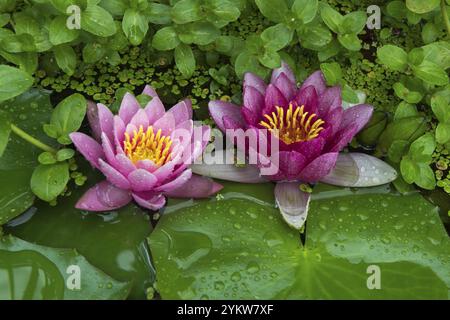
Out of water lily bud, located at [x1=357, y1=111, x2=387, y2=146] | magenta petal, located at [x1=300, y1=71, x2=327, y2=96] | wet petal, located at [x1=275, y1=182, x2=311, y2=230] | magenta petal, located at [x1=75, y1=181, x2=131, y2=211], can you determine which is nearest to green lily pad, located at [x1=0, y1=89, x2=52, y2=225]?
magenta petal, located at [x1=75, y1=181, x2=131, y2=211]

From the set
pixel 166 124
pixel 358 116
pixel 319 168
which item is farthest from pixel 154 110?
pixel 358 116

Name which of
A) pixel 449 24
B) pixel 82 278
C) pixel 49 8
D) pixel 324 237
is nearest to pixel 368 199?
pixel 324 237

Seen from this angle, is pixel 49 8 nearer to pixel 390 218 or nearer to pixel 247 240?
pixel 247 240

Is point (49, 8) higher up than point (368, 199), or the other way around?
point (49, 8)

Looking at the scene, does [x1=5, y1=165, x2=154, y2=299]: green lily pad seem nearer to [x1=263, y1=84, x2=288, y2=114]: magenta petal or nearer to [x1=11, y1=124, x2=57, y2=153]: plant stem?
[x1=11, y1=124, x2=57, y2=153]: plant stem

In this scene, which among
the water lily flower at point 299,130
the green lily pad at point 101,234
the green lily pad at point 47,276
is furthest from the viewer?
the water lily flower at point 299,130

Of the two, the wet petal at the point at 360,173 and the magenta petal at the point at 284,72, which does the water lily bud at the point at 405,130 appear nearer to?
the wet petal at the point at 360,173

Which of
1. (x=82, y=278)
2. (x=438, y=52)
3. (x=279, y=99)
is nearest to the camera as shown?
(x=82, y=278)

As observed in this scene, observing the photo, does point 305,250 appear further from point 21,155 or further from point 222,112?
point 21,155

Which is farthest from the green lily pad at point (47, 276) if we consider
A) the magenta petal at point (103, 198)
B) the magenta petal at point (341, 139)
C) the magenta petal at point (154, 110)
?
the magenta petal at point (341, 139)
